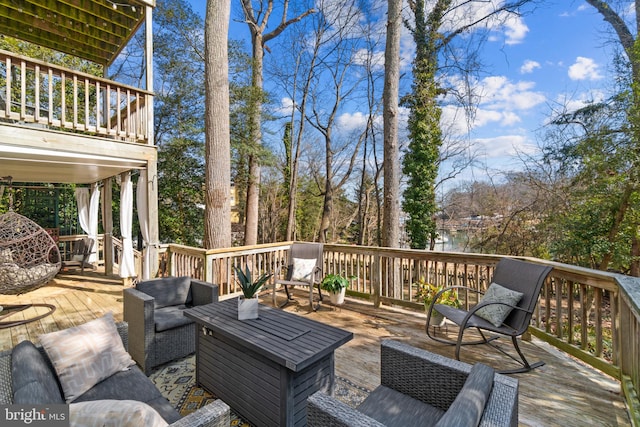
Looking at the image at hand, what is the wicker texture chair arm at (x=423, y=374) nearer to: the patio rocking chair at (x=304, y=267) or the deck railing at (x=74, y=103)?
the patio rocking chair at (x=304, y=267)

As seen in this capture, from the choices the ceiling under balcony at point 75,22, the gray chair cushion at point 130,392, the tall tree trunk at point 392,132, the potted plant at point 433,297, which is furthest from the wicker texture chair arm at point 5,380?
the ceiling under balcony at point 75,22

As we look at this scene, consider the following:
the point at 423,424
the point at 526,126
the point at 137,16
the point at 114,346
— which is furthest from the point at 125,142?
the point at 526,126

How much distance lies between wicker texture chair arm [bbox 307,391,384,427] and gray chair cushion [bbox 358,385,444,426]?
0.44 meters

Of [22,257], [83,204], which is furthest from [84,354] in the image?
[83,204]

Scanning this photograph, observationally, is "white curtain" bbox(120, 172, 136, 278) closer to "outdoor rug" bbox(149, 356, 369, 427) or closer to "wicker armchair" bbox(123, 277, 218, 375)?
"wicker armchair" bbox(123, 277, 218, 375)

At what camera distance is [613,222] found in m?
5.50

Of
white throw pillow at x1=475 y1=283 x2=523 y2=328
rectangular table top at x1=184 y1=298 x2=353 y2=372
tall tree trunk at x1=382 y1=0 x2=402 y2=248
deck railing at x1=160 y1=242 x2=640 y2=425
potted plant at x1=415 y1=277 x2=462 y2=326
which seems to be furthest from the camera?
tall tree trunk at x1=382 y1=0 x2=402 y2=248

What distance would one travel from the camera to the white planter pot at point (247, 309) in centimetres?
231

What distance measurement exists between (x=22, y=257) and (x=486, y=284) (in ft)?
20.9

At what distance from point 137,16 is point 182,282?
4.92 metres

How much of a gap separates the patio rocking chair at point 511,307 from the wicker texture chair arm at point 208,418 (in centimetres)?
214

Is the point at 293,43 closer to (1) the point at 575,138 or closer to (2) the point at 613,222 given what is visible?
(1) the point at 575,138

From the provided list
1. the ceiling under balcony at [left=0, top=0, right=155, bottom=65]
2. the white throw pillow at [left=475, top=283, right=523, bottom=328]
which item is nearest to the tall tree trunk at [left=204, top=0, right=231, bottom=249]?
the ceiling under balcony at [left=0, top=0, right=155, bottom=65]

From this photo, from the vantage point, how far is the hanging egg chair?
3.77 meters
